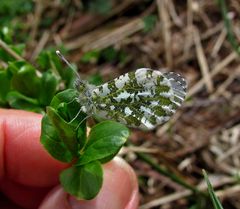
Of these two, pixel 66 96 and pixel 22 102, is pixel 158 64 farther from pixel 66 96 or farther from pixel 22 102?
pixel 66 96

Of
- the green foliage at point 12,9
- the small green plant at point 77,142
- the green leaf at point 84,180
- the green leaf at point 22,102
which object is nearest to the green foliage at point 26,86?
the green leaf at point 22,102

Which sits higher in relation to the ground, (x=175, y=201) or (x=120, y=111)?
(x=120, y=111)

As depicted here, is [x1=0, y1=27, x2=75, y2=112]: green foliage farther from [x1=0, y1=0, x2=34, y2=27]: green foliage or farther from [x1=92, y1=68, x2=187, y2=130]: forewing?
[x1=0, y1=0, x2=34, y2=27]: green foliage

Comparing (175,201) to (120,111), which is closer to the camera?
(120,111)

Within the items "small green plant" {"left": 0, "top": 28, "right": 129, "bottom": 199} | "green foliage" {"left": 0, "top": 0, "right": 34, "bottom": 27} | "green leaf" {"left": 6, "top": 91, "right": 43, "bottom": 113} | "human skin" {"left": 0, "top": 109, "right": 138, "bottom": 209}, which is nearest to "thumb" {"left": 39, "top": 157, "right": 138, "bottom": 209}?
"human skin" {"left": 0, "top": 109, "right": 138, "bottom": 209}

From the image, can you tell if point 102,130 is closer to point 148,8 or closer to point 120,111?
point 120,111

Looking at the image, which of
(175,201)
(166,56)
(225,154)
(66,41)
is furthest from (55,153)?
(66,41)
